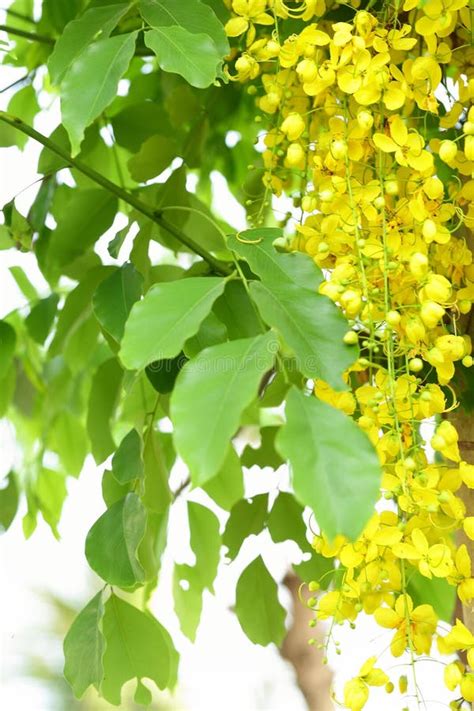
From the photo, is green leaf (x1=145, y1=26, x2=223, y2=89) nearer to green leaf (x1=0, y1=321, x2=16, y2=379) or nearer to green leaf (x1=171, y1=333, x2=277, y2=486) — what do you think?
green leaf (x1=171, y1=333, x2=277, y2=486)

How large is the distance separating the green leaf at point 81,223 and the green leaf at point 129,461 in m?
0.23

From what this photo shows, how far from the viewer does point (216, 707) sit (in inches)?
108

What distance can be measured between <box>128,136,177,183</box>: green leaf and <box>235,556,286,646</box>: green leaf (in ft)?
1.01

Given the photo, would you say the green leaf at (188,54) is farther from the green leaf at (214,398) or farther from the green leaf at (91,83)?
the green leaf at (214,398)

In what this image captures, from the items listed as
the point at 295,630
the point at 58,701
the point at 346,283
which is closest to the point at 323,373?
the point at 346,283

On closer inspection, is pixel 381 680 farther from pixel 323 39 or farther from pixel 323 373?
pixel 323 39

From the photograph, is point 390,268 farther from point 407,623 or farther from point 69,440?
point 69,440

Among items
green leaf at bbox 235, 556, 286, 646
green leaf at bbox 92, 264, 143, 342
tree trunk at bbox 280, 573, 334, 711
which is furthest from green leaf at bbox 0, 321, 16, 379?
tree trunk at bbox 280, 573, 334, 711

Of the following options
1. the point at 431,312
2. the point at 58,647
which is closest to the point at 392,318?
the point at 431,312

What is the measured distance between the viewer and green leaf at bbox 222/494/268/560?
668 millimetres

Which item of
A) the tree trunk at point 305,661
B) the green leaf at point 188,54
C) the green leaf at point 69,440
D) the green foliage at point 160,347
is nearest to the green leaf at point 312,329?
the green foliage at point 160,347

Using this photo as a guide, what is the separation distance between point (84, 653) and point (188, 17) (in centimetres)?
34

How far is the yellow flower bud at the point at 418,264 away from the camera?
0.40 meters

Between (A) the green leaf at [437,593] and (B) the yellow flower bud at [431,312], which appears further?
(A) the green leaf at [437,593]
